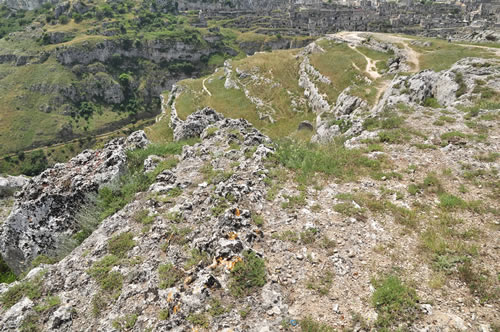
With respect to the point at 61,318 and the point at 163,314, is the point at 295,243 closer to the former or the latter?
the point at 163,314

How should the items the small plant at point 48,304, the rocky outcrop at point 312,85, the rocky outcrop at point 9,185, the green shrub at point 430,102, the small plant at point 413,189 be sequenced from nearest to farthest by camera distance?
the small plant at point 48,304
the small plant at point 413,189
the green shrub at point 430,102
the rocky outcrop at point 9,185
the rocky outcrop at point 312,85

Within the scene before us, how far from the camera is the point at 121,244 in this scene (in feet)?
36.6

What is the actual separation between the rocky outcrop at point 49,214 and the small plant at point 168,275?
8.84m

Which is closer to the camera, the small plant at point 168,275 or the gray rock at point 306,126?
the small plant at point 168,275

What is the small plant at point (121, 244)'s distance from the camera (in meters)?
10.9

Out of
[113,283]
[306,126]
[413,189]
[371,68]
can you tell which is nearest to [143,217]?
[113,283]

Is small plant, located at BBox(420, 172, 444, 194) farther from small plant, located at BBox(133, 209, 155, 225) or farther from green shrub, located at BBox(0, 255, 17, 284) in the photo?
green shrub, located at BBox(0, 255, 17, 284)

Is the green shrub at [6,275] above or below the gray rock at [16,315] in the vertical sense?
below

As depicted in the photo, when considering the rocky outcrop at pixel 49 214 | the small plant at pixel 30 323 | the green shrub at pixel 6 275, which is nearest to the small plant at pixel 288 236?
the small plant at pixel 30 323

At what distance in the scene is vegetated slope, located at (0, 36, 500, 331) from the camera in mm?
7633

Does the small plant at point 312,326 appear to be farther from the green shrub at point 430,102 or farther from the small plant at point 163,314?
the green shrub at point 430,102

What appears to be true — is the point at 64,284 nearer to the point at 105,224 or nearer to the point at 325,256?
the point at 105,224

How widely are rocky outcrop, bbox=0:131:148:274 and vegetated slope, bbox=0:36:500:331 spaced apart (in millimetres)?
1408

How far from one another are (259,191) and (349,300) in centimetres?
597
